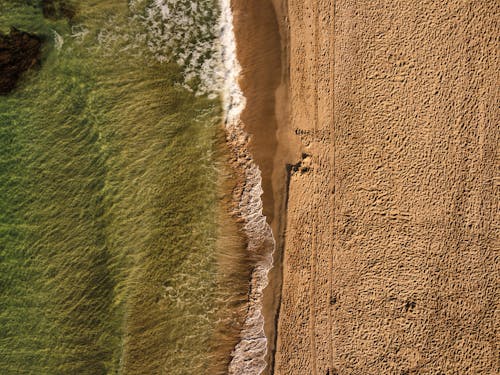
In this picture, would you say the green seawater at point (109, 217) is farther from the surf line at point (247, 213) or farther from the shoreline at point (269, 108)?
the shoreline at point (269, 108)

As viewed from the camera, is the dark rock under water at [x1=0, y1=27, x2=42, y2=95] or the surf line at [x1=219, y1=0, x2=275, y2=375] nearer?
the dark rock under water at [x1=0, y1=27, x2=42, y2=95]

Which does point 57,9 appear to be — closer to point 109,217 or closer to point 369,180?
point 109,217

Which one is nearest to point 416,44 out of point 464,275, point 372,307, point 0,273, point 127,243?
point 464,275

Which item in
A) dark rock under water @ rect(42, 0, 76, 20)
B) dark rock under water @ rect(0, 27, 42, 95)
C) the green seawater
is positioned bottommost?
the green seawater

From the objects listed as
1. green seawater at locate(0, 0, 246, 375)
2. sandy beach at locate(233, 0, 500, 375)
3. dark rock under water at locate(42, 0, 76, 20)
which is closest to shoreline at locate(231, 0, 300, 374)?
sandy beach at locate(233, 0, 500, 375)

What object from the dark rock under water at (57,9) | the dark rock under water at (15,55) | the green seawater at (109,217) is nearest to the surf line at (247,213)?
the green seawater at (109,217)

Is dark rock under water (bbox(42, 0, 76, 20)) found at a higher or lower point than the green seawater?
higher

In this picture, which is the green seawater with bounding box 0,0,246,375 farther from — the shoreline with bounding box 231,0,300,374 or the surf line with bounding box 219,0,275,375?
the shoreline with bounding box 231,0,300,374
